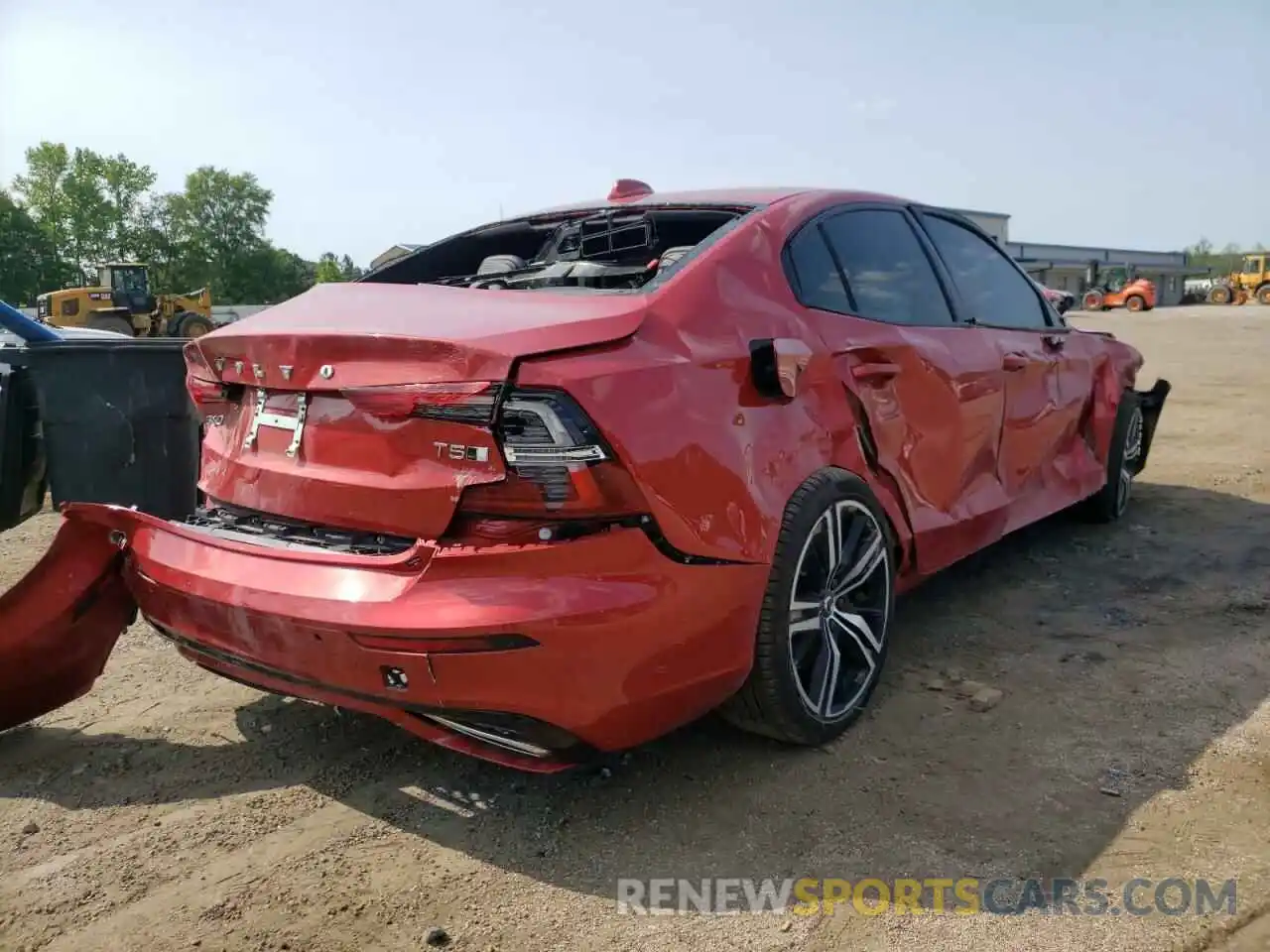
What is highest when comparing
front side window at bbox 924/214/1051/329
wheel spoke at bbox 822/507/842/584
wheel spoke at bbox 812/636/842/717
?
front side window at bbox 924/214/1051/329

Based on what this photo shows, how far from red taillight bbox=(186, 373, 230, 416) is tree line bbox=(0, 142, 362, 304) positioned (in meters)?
62.2

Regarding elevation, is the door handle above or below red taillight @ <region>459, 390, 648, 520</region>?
above

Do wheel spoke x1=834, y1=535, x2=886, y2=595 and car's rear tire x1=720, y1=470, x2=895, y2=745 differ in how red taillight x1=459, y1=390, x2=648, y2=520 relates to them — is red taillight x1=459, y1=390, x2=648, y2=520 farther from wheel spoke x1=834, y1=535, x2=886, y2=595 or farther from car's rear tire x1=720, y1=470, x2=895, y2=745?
wheel spoke x1=834, y1=535, x2=886, y2=595

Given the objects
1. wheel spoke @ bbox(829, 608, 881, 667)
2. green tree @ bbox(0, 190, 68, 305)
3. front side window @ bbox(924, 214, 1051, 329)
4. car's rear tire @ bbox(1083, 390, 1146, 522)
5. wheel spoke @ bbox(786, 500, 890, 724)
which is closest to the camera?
wheel spoke @ bbox(786, 500, 890, 724)

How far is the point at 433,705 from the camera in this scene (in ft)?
7.12

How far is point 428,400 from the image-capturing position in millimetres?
2189

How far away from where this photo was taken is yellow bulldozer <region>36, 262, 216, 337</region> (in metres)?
23.3

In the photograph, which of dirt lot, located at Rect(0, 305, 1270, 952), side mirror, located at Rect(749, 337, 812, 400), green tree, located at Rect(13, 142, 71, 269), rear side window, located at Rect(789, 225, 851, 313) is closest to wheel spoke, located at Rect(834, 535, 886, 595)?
dirt lot, located at Rect(0, 305, 1270, 952)

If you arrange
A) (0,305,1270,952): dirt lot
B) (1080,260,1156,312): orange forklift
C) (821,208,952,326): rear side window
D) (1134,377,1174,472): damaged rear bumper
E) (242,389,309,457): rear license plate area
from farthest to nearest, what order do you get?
(1080,260,1156,312): orange forklift, (1134,377,1174,472): damaged rear bumper, (821,208,952,326): rear side window, (242,389,309,457): rear license plate area, (0,305,1270,952): dirt lot

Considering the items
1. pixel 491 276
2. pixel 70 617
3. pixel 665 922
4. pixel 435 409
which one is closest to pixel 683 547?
pixel 435 409

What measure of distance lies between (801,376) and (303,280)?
86441mm

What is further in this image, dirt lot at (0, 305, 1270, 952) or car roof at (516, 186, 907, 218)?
car roof at (516, 186, 907, 218)

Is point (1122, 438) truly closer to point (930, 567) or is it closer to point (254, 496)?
point (930, 567)

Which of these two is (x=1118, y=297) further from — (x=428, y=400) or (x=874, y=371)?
(x=428, y=400)
